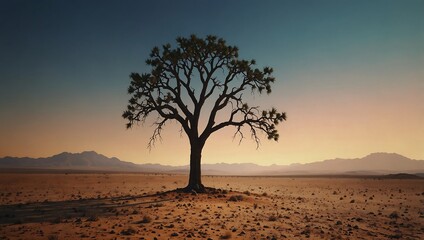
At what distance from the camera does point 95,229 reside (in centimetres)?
1265

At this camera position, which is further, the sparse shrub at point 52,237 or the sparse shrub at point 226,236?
the sparse shrub at point 226,236

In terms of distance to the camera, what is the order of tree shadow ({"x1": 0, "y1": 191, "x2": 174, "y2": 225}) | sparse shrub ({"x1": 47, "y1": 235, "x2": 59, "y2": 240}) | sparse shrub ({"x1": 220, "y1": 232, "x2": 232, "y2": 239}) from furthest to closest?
tree shadow ({"x1": 0, "y1": 191, "x2": 174, "y2": 225})
sparse shrub ({"x1": 220, "y1": 232, "x2": 232, "y2": 239})
sparse shrub ({"x1": 47, "y1": 235, "x2": 59, "y2": 240})

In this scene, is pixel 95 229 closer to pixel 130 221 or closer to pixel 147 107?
pixel 130 221

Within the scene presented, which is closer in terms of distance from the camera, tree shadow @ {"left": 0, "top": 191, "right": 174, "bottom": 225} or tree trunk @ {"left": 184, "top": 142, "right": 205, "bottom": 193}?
tree shadow @ {"left": 0, "top": 191, "right": 174, "bottom": 225}

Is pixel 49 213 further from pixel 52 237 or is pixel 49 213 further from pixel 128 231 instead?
pixel 128 231

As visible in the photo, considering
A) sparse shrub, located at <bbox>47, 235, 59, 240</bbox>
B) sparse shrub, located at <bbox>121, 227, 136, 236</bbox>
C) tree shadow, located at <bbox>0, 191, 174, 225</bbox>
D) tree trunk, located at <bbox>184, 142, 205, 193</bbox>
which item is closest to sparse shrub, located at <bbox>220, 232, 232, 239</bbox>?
sparse shrub, located at <bbox>121, 227, 136, 236</bbox>

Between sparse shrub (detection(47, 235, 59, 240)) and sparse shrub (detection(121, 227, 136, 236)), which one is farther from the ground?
sparse shrub (detection(121, 227, 136, 236))

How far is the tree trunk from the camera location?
26812 millimetres

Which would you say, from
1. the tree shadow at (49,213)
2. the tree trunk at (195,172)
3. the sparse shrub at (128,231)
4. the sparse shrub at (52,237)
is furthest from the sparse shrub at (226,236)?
the tree trunk at (195,172)

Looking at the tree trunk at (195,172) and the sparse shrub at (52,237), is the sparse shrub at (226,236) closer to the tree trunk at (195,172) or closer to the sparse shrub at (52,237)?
the sparse shrub at (52,237)

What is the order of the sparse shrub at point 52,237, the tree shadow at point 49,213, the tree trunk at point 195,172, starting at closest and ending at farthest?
the sparse shrub at point 52,237
the tree shadow at point 49,213
the tree trunk at point 195,172

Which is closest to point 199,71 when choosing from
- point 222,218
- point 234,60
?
point 234,60

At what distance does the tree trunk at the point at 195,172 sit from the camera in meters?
26.8

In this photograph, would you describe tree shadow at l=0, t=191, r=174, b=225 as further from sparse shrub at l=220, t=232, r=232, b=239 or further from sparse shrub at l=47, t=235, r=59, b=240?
sparse shrub at l=220, t=232, r=232, b=239
